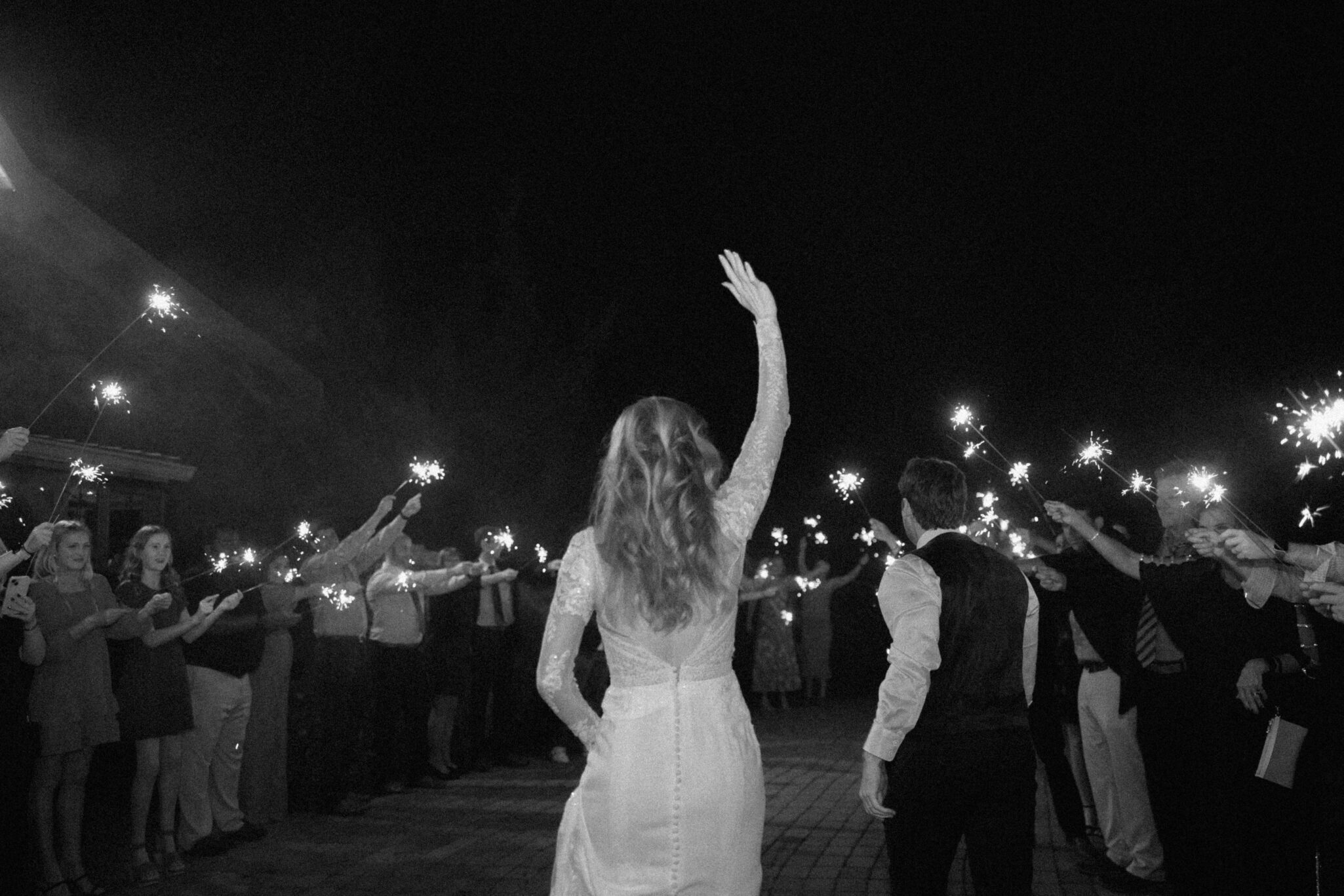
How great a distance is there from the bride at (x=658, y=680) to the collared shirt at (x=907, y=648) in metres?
1.03

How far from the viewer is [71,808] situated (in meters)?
6.54

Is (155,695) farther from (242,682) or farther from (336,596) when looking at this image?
(336,596)

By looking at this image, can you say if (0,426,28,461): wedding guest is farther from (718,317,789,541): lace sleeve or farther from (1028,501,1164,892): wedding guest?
(1028,501,1164,892): wedding guest

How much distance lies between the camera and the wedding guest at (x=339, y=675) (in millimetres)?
9375

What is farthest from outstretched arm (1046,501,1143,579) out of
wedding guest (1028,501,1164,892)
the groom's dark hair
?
the groom's dark hair

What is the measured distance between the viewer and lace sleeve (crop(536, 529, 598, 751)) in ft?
10.5

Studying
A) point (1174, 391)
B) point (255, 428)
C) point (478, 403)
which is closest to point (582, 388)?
point (478, 403)

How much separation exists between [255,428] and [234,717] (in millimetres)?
6978

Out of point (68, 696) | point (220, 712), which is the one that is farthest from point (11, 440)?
point (220, 712)

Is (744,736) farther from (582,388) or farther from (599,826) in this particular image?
(582,388)

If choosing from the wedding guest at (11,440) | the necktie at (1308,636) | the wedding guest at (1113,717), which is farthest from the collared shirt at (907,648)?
the wedding guest at (11,440)

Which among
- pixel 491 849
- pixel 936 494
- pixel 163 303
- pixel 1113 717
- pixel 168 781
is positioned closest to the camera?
pixel 936 494

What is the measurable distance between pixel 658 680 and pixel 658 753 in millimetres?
212

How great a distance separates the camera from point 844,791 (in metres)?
10.1
